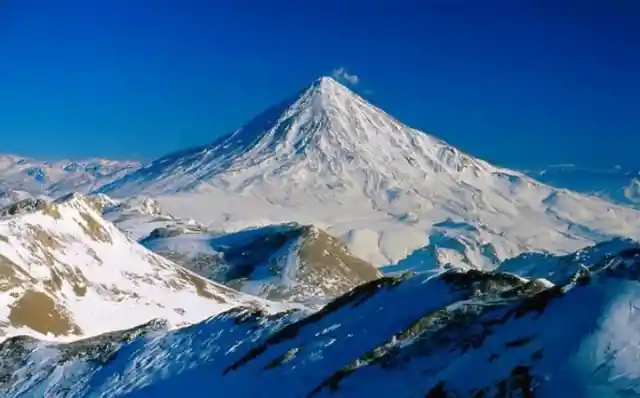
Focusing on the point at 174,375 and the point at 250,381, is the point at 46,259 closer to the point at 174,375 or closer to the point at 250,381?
the point at 174,375

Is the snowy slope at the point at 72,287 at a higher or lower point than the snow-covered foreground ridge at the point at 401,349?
higher

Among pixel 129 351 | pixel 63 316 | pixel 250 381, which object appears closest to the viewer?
pixel 250 381

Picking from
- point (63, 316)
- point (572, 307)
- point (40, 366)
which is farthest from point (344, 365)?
point (63, 316)

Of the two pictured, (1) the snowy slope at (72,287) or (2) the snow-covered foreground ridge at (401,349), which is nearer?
(2) the snow-covered foreground ridge at (401,349)

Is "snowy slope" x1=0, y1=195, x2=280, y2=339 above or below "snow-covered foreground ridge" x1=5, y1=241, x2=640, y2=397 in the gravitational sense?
above

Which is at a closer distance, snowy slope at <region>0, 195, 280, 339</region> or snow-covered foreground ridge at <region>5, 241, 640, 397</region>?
snow-covered foreground ridge at <region>5, 241, 640, 397</region>
